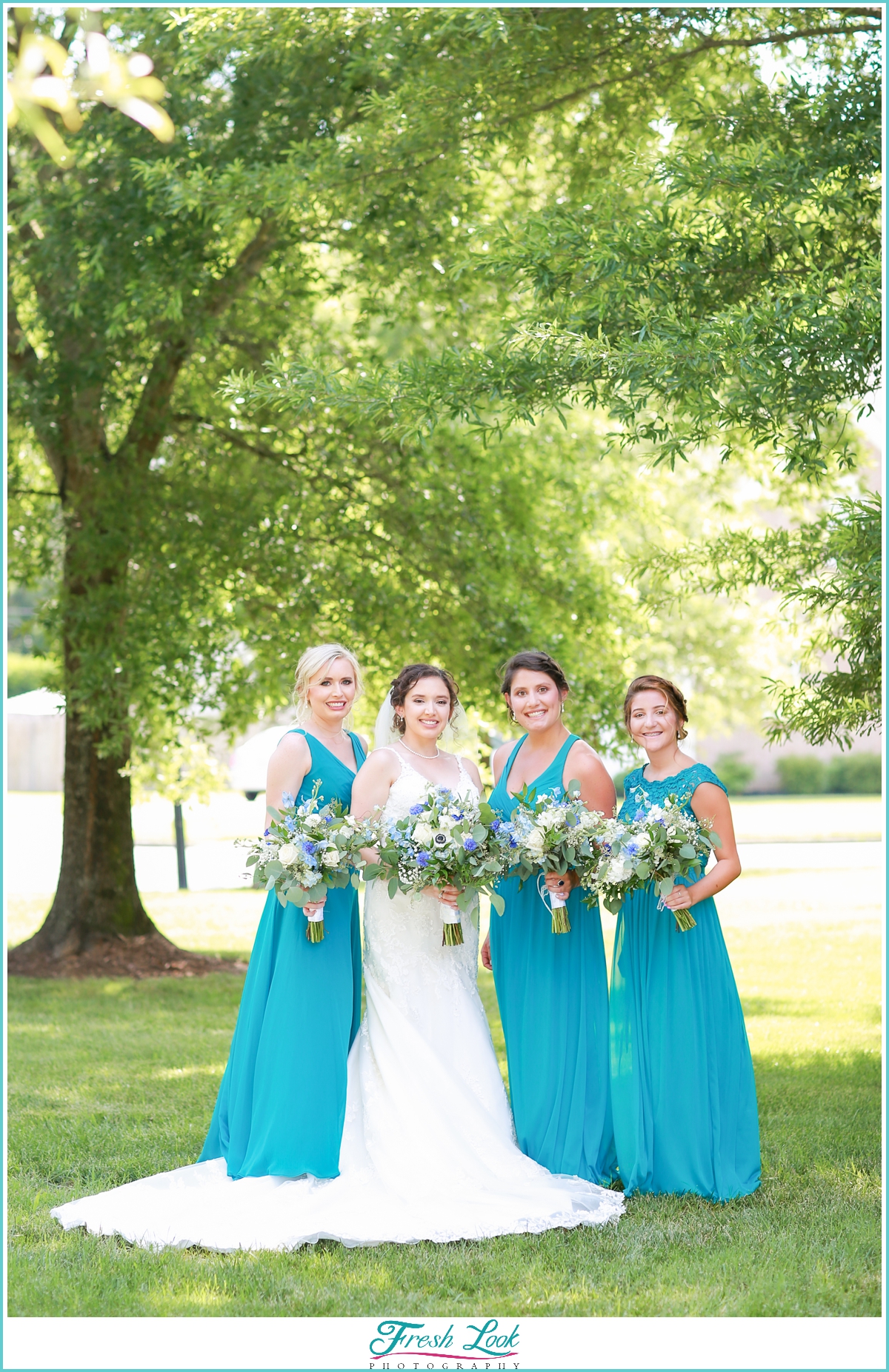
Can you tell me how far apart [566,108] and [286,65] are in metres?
2.10

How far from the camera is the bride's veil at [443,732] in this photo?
5.87m

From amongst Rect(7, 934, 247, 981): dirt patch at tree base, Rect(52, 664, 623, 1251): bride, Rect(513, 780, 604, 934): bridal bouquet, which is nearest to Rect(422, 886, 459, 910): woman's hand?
Rect(52, 664, 623, 1251): bride

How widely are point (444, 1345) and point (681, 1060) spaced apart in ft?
5.71

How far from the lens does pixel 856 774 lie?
36.6 metres

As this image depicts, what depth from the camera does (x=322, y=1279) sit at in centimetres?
464

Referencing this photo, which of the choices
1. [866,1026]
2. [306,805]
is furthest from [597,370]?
[866,1026]

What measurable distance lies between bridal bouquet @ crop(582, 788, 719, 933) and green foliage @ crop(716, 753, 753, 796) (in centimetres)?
3183

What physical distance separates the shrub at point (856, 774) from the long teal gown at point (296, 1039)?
32.1m

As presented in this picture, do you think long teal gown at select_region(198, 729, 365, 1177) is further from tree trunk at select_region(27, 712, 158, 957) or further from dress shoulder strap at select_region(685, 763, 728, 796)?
tree trunk at select_region(27, 712, 158, 957)

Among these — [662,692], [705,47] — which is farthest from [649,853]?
[705,47]

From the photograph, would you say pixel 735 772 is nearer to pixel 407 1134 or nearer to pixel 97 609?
pixel 97 609

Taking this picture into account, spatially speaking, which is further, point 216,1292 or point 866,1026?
point 866,1026

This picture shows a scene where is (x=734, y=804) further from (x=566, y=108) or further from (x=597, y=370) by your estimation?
(x=597, y=370)

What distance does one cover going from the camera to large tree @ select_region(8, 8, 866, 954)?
7.96 meters
